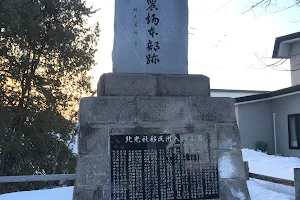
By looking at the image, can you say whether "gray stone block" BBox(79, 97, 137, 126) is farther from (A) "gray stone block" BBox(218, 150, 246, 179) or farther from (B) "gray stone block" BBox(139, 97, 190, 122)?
(A) "gray stone block" BBox(218, 150, 246, 179)

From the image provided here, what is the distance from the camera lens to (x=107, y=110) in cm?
421

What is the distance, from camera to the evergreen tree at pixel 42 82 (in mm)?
11961

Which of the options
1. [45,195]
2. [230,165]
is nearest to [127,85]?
[230,165]

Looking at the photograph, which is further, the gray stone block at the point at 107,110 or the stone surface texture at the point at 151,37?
the stone surface texture at the point at 151,37

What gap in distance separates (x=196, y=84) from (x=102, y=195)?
1.90 m

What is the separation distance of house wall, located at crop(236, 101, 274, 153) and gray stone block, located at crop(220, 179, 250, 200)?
479 inches

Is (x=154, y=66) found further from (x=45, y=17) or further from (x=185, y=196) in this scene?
(x=45, y=17)

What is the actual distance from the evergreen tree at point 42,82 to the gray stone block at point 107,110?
A: 27.1 ft

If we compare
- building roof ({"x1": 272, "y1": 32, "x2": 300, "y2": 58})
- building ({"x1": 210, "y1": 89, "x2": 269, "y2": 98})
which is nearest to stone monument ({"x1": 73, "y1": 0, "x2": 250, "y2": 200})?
building roof ({"x1": 272, "y1": 32, "x2": 300, "y2": 58})

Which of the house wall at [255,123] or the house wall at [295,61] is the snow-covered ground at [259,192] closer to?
the house wall at [255,123]

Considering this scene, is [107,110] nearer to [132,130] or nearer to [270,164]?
[132,130]

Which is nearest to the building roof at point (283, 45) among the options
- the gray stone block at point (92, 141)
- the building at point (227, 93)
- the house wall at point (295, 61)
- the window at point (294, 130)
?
the house wall at point (295, 61)

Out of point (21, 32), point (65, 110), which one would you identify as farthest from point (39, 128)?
point (21, 32)

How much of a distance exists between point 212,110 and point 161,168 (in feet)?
3.40
